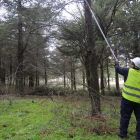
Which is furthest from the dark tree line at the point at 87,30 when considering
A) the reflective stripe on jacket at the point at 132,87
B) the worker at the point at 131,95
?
the reflective stripe on jacket at the point at 132,87

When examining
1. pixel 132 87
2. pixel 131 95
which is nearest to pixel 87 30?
pixel 132 87

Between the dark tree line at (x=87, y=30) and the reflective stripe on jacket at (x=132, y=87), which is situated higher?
the dark tree line at (x=87, y=30)

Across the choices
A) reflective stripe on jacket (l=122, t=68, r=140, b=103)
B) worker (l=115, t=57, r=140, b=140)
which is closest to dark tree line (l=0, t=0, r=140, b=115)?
worker (l=115, t=57, r=140, b=140)

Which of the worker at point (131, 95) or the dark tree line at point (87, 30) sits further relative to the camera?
the dark tree line at point (87, 30)

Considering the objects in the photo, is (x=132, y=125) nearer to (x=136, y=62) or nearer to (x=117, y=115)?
(x=117, y=115)

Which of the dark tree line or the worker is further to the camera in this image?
the dark tree line

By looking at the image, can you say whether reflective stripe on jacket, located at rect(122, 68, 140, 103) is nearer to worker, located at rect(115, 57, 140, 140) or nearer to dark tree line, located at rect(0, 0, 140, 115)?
worker, located at rect(115, 57, 140, 140)

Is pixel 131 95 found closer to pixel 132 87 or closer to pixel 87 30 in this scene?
pixel 132 87

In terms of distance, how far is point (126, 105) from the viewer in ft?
9.43

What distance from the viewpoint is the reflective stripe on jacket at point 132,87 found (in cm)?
273

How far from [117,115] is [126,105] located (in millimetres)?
1209

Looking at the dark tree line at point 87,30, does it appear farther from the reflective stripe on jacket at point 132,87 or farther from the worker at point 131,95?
the reflective stripe on jacket at point 132,87

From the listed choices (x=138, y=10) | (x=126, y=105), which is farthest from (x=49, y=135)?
(x=138, y=10)

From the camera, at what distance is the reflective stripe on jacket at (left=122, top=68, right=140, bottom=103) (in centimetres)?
273
